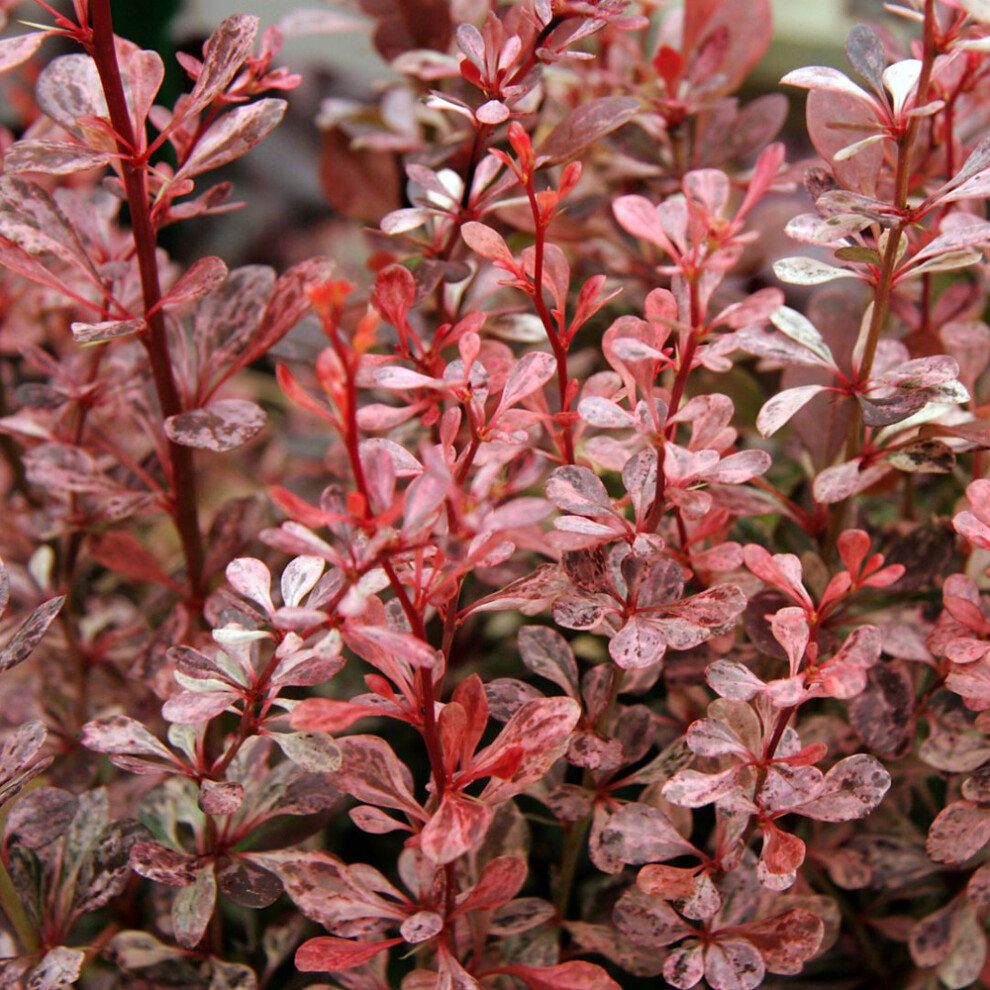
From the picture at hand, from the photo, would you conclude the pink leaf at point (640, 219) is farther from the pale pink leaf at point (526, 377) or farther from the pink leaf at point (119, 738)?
the pink leaf at point (119, 738)

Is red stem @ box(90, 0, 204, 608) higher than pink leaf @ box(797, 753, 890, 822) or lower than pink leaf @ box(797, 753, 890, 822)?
higher

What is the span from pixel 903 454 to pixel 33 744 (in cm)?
45

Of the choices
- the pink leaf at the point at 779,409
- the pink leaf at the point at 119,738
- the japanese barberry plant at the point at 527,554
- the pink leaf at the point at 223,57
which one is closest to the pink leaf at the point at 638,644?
the japanese barberry plant at the point at 527,554

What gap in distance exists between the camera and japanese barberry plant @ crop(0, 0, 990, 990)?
1.52 feet

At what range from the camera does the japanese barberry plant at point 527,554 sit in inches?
18.3

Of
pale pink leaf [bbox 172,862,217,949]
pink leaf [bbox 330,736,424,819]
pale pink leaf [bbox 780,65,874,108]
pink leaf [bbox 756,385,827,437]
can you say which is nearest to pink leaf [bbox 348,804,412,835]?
pink leaf [bbox 330,736,424,819]

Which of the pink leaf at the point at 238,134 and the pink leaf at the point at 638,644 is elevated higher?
the pink leaf at the point at 238,134

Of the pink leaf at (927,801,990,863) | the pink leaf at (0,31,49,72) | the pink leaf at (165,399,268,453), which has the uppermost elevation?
the pink leaf at (0,31,49,72)

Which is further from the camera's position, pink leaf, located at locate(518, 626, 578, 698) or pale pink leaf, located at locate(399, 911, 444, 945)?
pink leaf, located at locate(518, 626, 578, 698)

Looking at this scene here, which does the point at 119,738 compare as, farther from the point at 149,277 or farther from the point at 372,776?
the point at 149,277

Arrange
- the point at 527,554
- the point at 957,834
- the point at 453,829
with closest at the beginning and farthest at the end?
the point at 453,829, the point at 957,834, the point at 527,554

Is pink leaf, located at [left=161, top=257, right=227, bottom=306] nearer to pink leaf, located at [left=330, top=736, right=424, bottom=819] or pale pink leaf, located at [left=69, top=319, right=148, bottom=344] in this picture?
pale pink leaf, located at [left=69, top=319, right=148, bottom=344]

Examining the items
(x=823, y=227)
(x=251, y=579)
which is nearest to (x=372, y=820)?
(x=251, y=579)

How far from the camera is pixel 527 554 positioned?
711 mm
